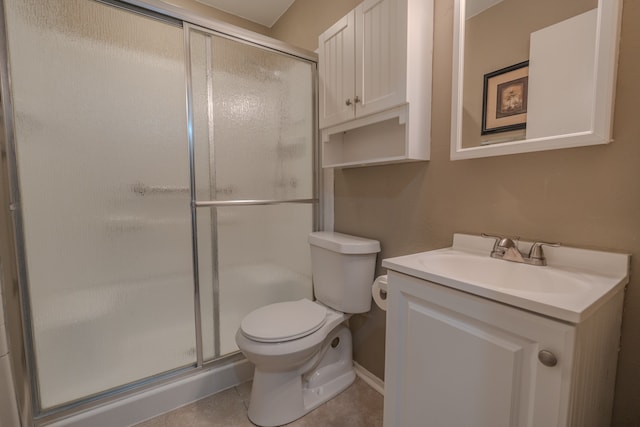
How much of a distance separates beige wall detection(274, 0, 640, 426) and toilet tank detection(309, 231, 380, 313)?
105mm

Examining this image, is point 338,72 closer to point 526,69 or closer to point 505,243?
point 526,69

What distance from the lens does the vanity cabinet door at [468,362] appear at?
1.95 ft

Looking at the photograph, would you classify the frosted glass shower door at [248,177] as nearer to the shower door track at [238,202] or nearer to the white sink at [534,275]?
the shower door track at [238,202]

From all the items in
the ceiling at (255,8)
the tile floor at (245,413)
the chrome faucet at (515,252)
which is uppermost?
the ceiling at (255,8)

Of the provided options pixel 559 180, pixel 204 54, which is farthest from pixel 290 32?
pixel 559 180

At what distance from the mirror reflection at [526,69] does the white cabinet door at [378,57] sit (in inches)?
10.2

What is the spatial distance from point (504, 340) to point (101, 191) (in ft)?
5.24

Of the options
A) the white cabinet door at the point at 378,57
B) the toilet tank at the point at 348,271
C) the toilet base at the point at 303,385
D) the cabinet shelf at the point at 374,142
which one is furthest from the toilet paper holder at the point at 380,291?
the white cabinet door at the point at 378,57

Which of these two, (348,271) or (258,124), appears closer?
(348,271)

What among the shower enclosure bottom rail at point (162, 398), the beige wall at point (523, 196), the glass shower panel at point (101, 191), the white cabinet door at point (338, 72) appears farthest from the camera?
the white cabinet door at point (338, 72)

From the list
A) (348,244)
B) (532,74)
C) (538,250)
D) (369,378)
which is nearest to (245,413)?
(369,378)

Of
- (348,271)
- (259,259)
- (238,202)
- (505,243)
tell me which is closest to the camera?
(505,243)

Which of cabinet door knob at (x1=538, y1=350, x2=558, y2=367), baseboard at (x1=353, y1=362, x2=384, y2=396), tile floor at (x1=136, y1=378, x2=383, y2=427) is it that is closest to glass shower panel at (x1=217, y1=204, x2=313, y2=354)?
tile floor at (x1=136, y1=378, x2=383, y2=427)

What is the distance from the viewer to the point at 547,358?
0.58 metres
